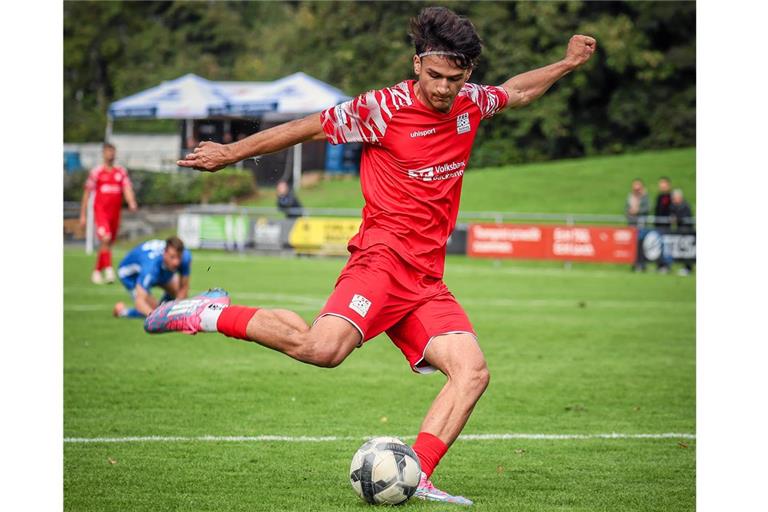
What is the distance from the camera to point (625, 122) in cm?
5122

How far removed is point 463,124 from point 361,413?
3344 millimetres

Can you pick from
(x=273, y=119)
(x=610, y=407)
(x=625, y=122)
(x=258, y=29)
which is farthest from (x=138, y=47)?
(x=610, y=407)

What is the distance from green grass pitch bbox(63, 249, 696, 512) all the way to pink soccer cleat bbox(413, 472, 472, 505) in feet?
0.20

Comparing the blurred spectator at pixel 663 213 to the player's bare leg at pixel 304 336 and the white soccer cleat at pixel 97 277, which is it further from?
the player's bare leg at pixel 304 336

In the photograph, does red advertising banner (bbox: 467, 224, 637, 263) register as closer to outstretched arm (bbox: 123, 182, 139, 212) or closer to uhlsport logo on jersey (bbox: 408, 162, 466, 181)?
outstretched arm (bbox: 123, 182, 139, 212)

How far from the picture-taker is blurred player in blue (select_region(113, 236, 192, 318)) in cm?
1360

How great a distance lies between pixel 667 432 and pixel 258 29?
60.5 m

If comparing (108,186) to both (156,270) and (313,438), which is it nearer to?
(156,270)

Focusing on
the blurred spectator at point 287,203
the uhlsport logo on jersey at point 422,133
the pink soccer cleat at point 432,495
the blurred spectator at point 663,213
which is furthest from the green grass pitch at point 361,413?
the blurred spectator at point 287,203

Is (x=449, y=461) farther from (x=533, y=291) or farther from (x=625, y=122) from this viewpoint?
(x=625, y=122)

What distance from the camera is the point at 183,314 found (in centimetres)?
584


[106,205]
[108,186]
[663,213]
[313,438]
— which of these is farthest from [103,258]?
[663,213]

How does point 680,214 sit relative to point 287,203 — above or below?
below

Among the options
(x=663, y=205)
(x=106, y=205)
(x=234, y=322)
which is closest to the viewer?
(x=234, y=322)
